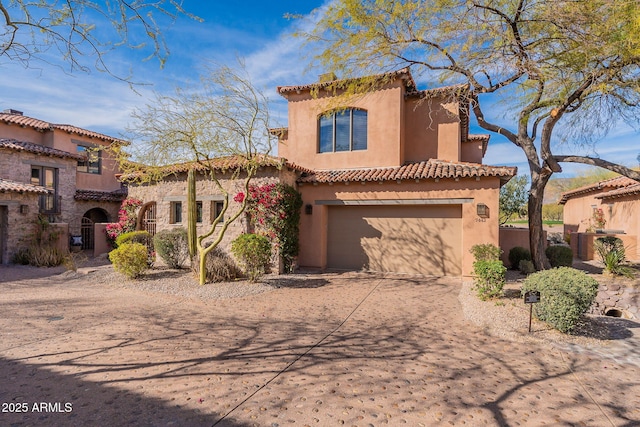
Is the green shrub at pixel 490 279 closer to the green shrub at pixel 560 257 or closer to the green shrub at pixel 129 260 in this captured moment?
the green shrub at pixel 560 257

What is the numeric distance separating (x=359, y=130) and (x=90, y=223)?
19317 millimetres

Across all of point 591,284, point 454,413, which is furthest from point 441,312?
point 454,413

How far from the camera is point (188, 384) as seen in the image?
13.6 ft

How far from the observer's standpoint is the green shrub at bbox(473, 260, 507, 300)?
8289mm

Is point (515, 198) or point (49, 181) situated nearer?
point (49, 181)

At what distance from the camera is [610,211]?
17.9m

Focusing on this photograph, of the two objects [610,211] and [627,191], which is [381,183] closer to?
[627,191]

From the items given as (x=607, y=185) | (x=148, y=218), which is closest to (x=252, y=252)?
(x=148, y=218)

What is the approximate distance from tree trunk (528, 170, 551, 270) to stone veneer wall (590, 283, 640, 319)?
85.9 inches

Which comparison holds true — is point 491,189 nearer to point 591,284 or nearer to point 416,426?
point 591,284

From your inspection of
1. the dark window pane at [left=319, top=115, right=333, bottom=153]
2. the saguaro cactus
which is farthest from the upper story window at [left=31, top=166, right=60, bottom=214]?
the dark window pane at [left=319, top=115, right=333, bottom=153]

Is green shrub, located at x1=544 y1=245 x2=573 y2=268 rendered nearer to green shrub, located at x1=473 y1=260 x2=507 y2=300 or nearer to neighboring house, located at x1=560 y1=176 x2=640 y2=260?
neighboring house, located at x1=560 y1=176 x2=640 y2=260

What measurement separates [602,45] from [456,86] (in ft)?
13.6

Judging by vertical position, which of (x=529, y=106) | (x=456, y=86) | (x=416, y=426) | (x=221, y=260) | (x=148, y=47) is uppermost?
(x=456, y=86)
